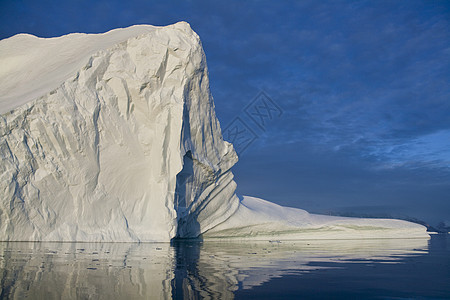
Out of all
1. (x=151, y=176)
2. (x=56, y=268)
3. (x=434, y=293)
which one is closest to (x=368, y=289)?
(x=434, y=293)

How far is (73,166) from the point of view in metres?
13.7

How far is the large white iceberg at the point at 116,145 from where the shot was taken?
12891mm

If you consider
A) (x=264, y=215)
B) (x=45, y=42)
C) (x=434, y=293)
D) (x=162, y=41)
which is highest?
(x=45, y=42)

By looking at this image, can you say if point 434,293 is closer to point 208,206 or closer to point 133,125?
point 133,125

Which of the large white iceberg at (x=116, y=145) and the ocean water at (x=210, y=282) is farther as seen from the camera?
the large white iceberg at (x=116, y=145)

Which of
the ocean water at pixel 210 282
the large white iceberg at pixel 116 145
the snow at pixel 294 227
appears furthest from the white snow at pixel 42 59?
the ocean water at pixel 210 282

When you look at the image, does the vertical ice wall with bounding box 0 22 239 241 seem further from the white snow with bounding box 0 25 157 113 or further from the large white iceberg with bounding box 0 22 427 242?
the white snow with bounding box 0 25 157 113

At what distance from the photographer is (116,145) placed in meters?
14.7

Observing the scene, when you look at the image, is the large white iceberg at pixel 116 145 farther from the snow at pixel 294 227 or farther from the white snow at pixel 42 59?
the snow at pixel 294 227

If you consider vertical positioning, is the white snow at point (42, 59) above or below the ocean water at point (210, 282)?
above

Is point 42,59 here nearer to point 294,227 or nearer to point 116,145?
point 116,145

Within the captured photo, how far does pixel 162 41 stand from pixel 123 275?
12.7m

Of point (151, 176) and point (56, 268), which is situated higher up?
point (151, 176)

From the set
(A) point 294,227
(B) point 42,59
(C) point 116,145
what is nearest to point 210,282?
(C) point 116,145
